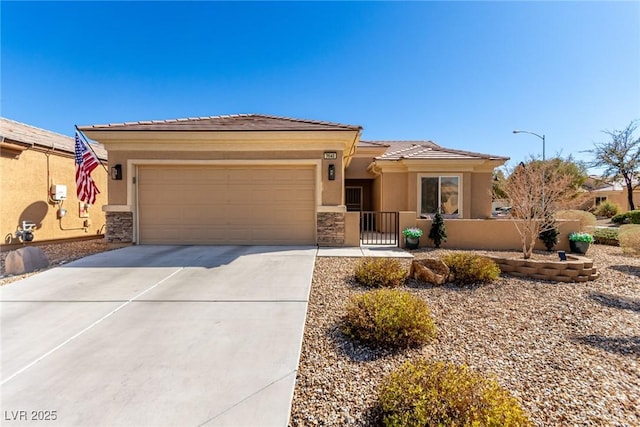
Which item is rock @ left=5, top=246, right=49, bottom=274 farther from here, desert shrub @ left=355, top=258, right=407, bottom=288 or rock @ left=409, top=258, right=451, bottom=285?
rock @ left=409, top=258, right=451, bottom=285

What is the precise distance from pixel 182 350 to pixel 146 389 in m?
0.60

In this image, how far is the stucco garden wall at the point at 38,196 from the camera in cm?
834

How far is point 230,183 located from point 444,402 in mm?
7971

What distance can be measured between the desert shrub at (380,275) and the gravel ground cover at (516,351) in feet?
0.76

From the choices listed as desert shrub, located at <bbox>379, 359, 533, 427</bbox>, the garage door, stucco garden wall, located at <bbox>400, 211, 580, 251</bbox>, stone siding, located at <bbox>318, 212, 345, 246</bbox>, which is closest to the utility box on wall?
the garage door

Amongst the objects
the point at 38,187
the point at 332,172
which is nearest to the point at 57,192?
the point at 38,187

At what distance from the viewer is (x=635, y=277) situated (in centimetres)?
612

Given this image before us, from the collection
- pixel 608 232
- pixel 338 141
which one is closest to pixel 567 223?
pixel 608 232

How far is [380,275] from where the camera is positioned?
5137 mm

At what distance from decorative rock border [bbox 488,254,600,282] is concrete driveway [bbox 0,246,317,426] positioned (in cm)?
437

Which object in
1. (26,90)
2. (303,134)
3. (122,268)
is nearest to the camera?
(122,268)

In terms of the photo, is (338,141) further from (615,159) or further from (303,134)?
(615,159)

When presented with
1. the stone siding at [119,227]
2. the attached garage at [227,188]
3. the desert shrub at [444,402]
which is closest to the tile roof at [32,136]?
the attached garage at [227,188]

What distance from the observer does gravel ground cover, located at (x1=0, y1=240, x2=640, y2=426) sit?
2.29 meters
